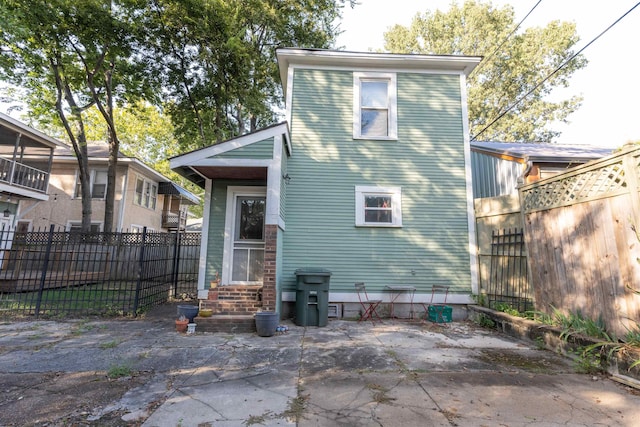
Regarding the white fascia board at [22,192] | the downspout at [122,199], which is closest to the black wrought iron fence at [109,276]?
the white fascia board at [22,192]

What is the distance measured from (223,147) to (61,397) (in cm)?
457

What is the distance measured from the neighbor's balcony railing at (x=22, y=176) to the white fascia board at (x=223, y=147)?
10.4 metres

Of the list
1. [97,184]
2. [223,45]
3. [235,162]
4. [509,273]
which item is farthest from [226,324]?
[97,184]

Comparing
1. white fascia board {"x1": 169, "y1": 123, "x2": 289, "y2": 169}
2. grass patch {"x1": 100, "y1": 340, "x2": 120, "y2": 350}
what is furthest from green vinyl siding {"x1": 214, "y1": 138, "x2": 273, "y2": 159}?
grass patch {"x1": 100, "y1": 340, "x2": 120, "y2": 350}

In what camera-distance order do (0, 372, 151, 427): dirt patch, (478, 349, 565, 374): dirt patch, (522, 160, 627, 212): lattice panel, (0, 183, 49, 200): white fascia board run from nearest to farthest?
1. (0, 372, 151, 427): dirt patch
2. (478, 349, 565, 374): dirt patch
3. (522, 160, 627, 212): lattice panel
4. (0, 183, 49, 200): white fascia board

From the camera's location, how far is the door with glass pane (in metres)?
6.97

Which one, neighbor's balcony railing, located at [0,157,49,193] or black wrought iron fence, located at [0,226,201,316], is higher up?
neighbor's balcony railing, located at [0,157,49,193]

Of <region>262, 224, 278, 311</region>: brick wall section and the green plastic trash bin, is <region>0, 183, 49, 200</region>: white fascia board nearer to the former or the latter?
<region>262, 224, 278, 311</region>: brick wall section

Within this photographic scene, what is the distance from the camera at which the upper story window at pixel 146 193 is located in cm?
1741

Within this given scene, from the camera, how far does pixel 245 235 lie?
712 cm

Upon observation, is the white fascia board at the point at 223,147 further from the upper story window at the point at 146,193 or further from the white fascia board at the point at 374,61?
the upper story window at the point at 146,193

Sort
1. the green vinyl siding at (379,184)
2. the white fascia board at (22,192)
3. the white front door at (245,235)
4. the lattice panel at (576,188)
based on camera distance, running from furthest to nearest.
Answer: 1. the white fascia board at (22,192)
2. the green vinyl siding at (379,184)
3. the white front door at (245,235)
4. the lattice panel at (576,188)

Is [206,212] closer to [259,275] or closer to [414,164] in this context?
[259,275]

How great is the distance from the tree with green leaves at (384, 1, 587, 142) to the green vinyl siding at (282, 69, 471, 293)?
15.9m
